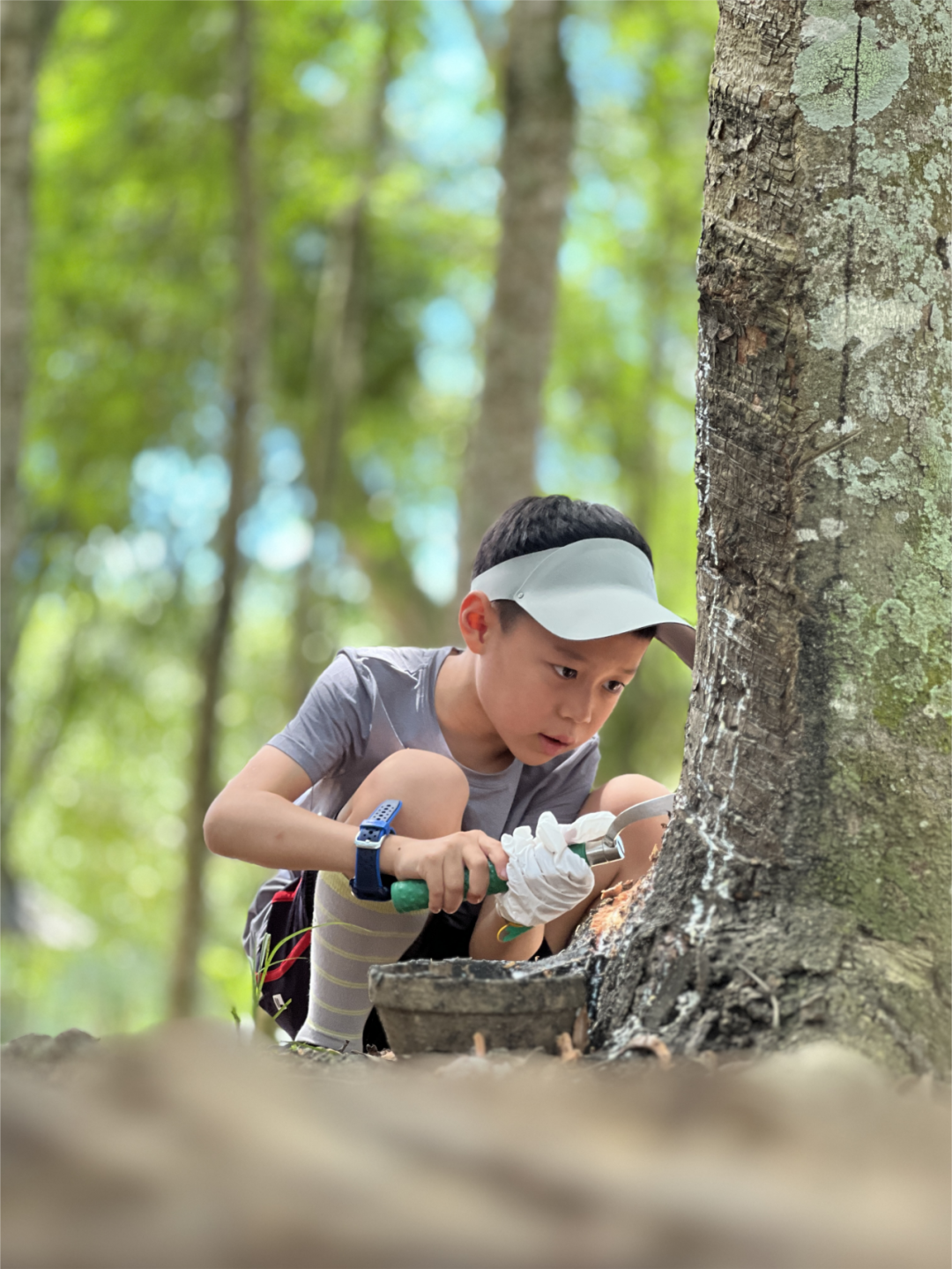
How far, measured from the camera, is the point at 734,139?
1.72 metres

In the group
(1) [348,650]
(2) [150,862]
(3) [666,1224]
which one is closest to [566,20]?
(1) [348,650]

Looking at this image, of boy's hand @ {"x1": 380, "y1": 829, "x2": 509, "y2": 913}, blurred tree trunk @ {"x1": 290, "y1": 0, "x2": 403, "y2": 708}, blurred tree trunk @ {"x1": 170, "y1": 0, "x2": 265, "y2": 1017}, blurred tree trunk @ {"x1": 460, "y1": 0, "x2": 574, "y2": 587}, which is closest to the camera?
boy's hand @ {"x1": 380, "y1": 829, "x2": 509, "y2": 913}

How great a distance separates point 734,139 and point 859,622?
2.34 feet

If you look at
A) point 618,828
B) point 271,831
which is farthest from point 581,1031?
point 271,831

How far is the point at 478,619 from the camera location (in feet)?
8.31

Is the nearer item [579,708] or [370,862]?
[370,862]

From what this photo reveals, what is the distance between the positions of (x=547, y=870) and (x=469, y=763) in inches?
27.0

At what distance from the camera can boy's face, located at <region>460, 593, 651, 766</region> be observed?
2355mm

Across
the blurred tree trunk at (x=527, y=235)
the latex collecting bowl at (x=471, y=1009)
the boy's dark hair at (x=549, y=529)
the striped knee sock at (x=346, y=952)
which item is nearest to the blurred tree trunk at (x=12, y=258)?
the blurred tree trunk at (x=527, y=235)

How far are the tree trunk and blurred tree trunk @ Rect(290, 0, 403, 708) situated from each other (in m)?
6.34

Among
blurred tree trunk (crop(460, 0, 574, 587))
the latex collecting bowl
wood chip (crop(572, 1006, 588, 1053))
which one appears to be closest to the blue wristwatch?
the latex collecting bowl

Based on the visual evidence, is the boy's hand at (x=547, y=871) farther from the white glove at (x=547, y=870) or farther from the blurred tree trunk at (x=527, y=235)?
the blurred tree trunk at (x=527, y=235)

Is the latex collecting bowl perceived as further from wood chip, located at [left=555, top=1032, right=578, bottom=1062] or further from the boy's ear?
the boy's ear

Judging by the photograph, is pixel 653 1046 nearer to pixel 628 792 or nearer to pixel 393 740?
pixel 628 792
